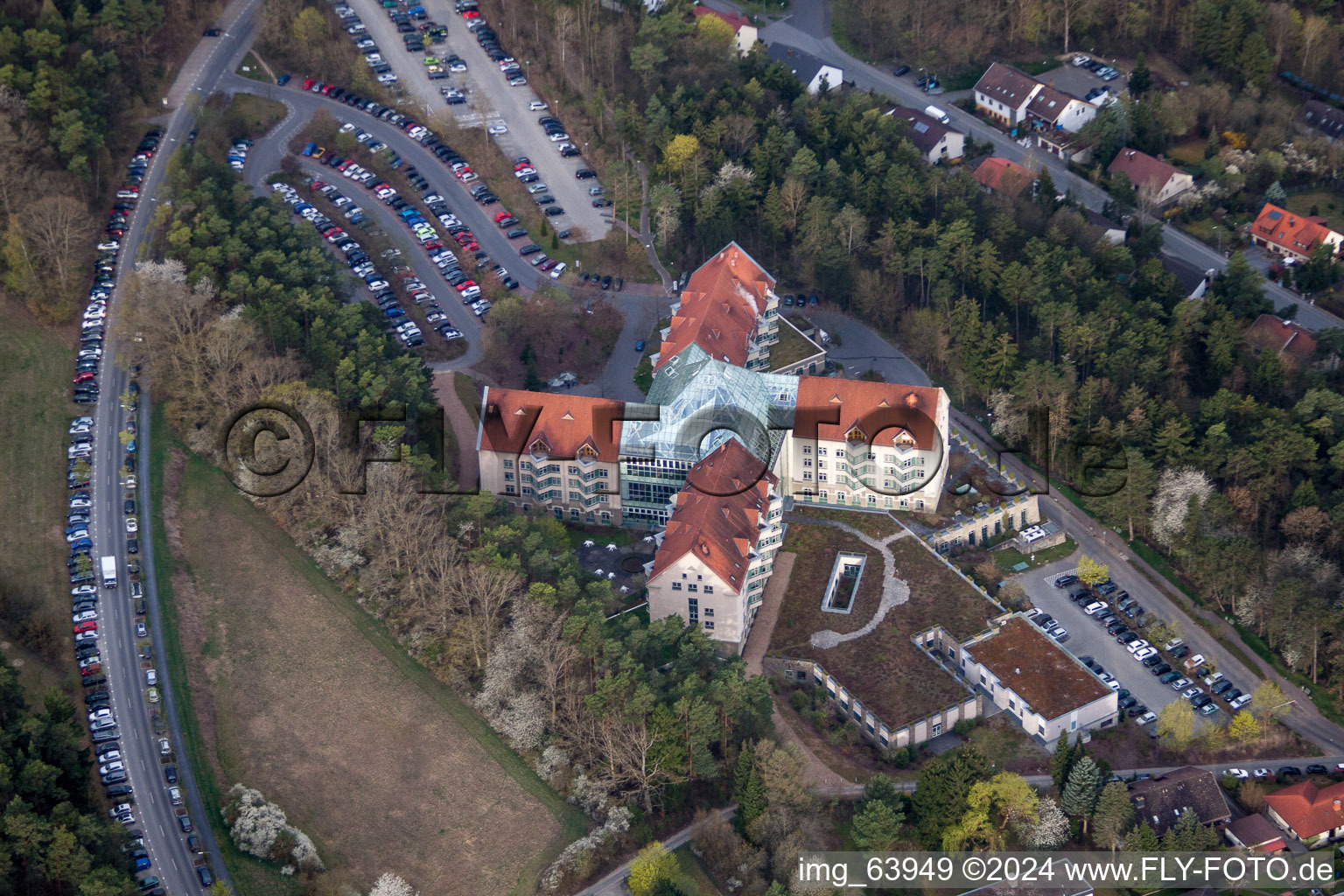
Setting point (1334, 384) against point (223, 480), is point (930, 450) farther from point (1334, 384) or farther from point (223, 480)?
point (223, 480)

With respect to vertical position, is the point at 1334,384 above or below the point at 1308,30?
below

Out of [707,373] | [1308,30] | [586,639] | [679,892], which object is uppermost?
[1308,30]

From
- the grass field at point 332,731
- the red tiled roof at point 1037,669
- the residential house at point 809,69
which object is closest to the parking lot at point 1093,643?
the red tiled roof at point 1037,669

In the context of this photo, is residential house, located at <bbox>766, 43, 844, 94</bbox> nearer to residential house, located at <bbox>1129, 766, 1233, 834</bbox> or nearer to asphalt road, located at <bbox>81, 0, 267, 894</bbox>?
asphalt road, located at <bbox>81, 0, 267, 894</bbox>

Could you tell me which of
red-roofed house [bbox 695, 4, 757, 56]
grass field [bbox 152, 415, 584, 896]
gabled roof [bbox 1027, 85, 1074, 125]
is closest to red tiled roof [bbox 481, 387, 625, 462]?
grass field [bbox 152, 415, 584, 896]

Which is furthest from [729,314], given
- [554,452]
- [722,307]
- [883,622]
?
[883,622]

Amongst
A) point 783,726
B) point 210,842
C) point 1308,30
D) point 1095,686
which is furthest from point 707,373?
point 1308,30
